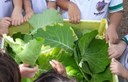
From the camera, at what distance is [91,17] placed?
5.09ft

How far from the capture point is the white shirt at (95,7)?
152 cm

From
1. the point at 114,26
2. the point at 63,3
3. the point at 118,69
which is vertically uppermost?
the point at 63,3

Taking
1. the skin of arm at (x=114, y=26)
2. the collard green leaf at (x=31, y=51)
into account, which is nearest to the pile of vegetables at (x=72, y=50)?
the collard green leaf at (x=31, y=51)

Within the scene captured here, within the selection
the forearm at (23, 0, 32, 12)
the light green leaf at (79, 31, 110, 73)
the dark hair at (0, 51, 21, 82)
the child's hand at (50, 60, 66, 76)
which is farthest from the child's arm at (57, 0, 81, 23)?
the dark hair at (0, 51, 21, 82)

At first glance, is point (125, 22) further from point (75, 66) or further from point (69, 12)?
point (75, 66)

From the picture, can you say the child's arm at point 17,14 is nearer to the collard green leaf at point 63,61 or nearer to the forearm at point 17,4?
the forearm at point 17,4

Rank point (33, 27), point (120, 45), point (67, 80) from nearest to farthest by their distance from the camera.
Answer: point (67, 80) < point (33, 27) < point (120, 45)

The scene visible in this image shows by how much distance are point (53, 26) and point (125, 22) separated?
1063 mm

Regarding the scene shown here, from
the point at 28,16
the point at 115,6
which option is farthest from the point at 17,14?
the point at 115,6

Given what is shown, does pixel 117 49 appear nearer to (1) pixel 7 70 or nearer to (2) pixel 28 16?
(2) pixel 28 16

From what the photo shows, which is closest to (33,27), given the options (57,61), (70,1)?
(57,61)

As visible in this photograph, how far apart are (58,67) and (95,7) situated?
0.52m

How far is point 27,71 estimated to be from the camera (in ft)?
3.43

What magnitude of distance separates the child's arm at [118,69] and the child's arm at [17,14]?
1.33 feet
